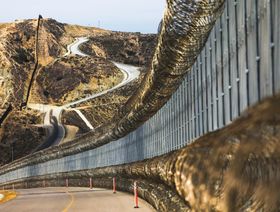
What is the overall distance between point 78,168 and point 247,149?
52.2 metres

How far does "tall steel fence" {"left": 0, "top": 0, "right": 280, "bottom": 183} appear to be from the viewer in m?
6.85

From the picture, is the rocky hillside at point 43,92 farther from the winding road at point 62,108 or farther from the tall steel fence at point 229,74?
the tall steel fence at point 229,74

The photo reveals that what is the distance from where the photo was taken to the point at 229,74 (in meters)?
9.40

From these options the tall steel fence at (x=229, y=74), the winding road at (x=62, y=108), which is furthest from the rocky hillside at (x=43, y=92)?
the tall steel fence at (x=229, y=74)

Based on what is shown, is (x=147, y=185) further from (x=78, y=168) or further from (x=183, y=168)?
(x=78, y=168)

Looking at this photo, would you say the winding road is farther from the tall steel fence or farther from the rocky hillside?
the tall steel fence

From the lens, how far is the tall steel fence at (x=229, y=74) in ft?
22.5

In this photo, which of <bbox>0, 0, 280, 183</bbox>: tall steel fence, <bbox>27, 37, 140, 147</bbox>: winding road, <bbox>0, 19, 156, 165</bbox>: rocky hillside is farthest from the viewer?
<bbox>0, 19, 156, 165</bbox>: rocky hillside

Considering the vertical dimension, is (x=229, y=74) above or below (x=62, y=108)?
below

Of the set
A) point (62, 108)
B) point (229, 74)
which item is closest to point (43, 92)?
point (62, 108)

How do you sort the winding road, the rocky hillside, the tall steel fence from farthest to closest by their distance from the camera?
1. the rocky hillside
2. the winding road
3. the tall steel fence

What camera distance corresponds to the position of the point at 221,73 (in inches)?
399

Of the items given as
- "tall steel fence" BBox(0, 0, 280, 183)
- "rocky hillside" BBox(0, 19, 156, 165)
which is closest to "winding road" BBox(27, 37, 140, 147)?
"rocky hillside" BBox(0, 19, 156, 165)

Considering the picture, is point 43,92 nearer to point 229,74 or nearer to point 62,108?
point 62,108
